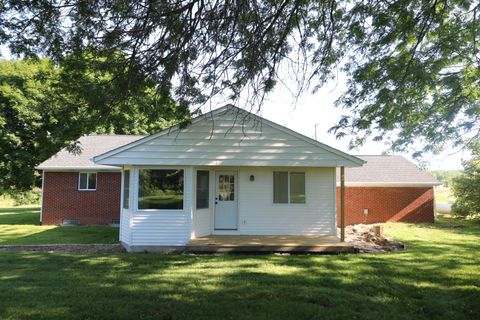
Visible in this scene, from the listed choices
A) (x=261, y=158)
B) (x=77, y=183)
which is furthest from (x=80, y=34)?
(x=77, y=183)

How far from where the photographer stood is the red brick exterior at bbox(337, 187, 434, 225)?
19.8 metres

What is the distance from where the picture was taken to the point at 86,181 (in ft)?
60.2

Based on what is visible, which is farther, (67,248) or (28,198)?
(28,198)

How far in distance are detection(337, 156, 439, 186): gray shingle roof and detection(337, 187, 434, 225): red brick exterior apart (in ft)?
1.26

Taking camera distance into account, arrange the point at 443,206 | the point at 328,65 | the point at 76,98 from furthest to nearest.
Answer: the point at 443,206
the point at 328,65
the point at 76,98

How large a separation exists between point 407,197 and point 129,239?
47.9ft

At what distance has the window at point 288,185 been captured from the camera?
41.3 ft

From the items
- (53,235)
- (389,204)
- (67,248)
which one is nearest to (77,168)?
(53,235)

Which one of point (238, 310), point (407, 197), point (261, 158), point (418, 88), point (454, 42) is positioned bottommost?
point (238, 310)

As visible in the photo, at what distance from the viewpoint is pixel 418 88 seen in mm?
9250

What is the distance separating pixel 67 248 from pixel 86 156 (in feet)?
27.8

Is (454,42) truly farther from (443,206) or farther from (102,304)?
(443,206)

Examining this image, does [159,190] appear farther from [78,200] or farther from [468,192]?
[468,192]

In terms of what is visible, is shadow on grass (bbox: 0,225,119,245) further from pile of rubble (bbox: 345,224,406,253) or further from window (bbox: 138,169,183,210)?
pile of rubble (bbox: 345,224,406,253)
